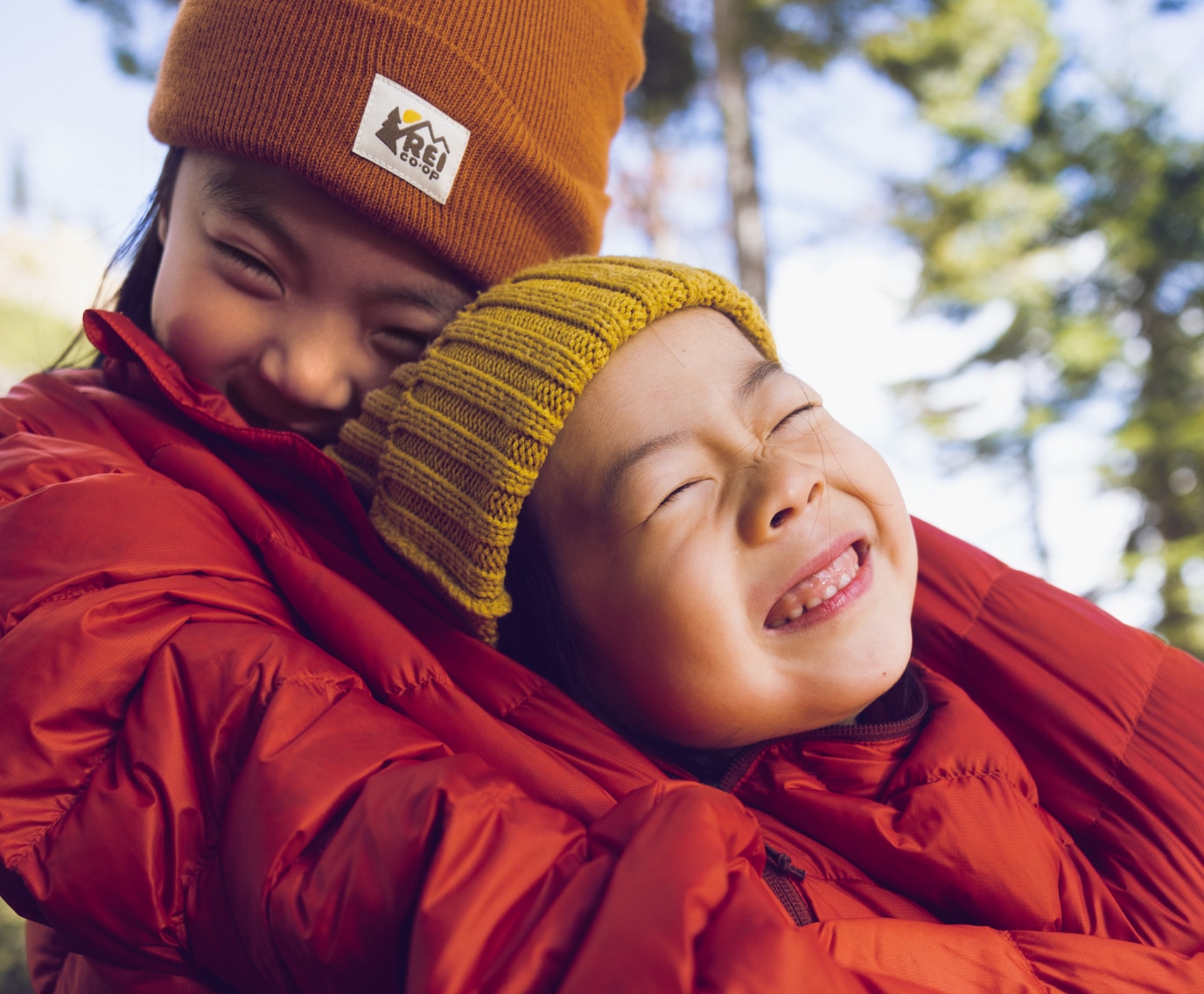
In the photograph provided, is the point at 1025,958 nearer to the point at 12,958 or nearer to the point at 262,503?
the point at 262,503

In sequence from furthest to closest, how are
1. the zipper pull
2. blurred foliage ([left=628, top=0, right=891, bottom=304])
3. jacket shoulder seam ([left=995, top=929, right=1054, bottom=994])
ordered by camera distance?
1. blurred foliage ([left=628, top=0, right=891, bottom=304])
2. the zipper pull
3. jacket shoulder seam ([left=995, top=929, right=1054, bottom=994])

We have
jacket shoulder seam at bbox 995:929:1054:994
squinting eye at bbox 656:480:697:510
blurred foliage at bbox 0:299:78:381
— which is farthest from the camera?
blurred foliage at bbox 0:299:78:381

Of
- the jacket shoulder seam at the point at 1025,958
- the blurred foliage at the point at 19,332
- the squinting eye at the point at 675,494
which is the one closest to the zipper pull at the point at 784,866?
the jacket shoulder seam at the point at 1025,958

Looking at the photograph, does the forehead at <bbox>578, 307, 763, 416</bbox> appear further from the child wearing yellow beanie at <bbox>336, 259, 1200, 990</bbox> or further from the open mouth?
the open mouth

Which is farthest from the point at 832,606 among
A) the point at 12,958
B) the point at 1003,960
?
the point at 12,958

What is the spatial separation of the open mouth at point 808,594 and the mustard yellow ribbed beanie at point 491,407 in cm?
43

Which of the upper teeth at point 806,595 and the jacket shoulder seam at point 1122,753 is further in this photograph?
the jacket shoulder seam at point 1122,753

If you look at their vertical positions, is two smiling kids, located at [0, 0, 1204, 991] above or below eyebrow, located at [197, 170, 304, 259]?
below

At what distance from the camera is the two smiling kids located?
977mm

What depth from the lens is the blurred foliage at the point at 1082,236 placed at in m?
6.29

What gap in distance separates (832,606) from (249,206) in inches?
50.9

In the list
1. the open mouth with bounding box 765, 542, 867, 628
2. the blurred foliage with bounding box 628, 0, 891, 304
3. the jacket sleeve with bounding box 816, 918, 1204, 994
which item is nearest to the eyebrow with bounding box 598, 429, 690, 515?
the open mouth with bounding box 765, 542, 867, 628

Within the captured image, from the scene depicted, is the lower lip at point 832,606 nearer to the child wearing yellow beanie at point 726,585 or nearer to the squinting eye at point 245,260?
the child wearing yellow beanie at point 726,585

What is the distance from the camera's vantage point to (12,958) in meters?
3.25
